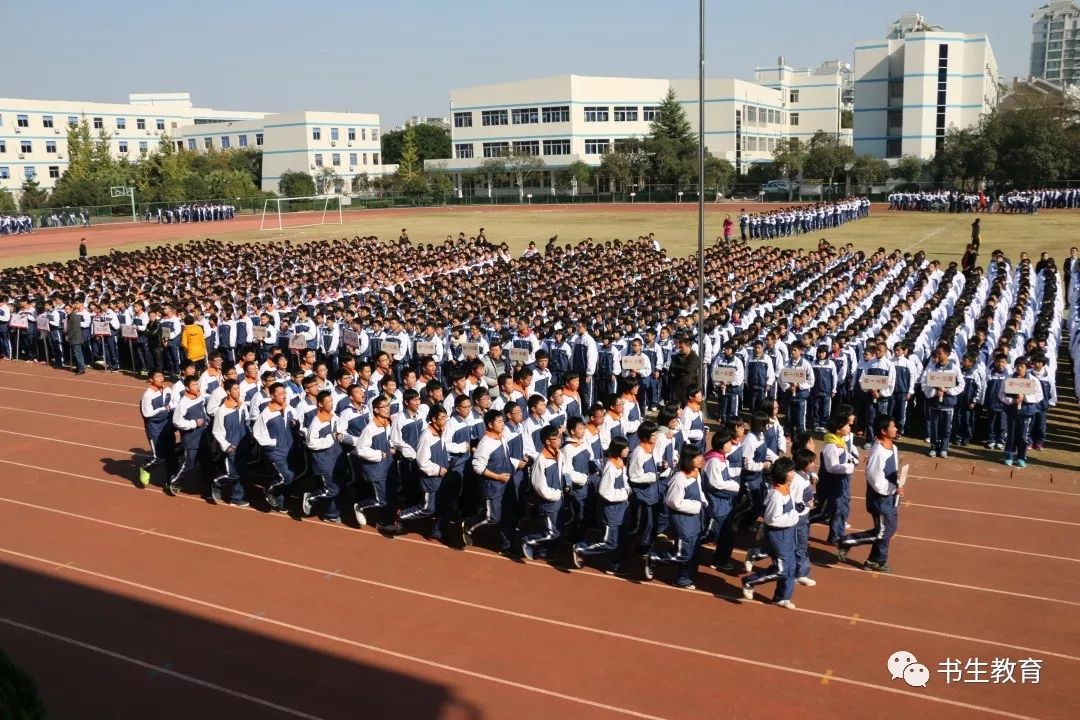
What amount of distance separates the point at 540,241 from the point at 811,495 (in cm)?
3195

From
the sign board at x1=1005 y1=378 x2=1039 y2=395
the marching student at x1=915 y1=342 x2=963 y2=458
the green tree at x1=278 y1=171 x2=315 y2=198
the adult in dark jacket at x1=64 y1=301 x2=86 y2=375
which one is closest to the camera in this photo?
the sign board at x1=1005 y1=378 x2=1039 y2=395

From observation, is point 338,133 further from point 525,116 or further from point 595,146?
point 595,146

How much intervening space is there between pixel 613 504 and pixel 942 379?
5.44m

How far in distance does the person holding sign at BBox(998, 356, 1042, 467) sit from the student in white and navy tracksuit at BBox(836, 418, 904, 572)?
3.75 meters

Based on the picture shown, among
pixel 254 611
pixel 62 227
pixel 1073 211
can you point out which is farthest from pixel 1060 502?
pixel 62 227

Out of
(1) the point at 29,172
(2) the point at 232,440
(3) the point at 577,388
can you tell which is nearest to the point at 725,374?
(3) the point at 577,388

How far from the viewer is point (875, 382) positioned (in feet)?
39.1

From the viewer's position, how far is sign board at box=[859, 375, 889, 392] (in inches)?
468

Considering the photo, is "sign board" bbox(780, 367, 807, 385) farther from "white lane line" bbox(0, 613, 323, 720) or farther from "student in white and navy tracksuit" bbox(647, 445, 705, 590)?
"white lane line" bbox(0, 613, 323, 720)

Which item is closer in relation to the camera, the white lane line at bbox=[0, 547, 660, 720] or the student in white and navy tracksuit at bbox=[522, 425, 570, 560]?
the white lane line at bbox=[0, 547, 660, 720]

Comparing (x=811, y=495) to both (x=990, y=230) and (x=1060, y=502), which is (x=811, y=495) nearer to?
(x=1060, y=502)

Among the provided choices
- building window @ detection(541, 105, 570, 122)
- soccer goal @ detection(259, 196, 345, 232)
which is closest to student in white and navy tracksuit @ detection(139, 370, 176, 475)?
soccer goal @ detection(259, 196, 345, 232)

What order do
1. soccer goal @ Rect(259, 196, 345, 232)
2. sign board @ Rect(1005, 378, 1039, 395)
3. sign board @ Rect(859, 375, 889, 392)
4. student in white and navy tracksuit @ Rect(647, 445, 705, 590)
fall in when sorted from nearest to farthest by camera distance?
student in white and navy tracksuit @ Rect(647, 445, 705, 590)
sign board @ Rect(1005, 378, 1039, 395)
sign board @ Rect(859, 375, 889, 392)
soccer goal @ Rect(259, 196, 345, 232)

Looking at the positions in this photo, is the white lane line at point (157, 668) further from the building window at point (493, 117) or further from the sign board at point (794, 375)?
the building window at point (493, 117)
